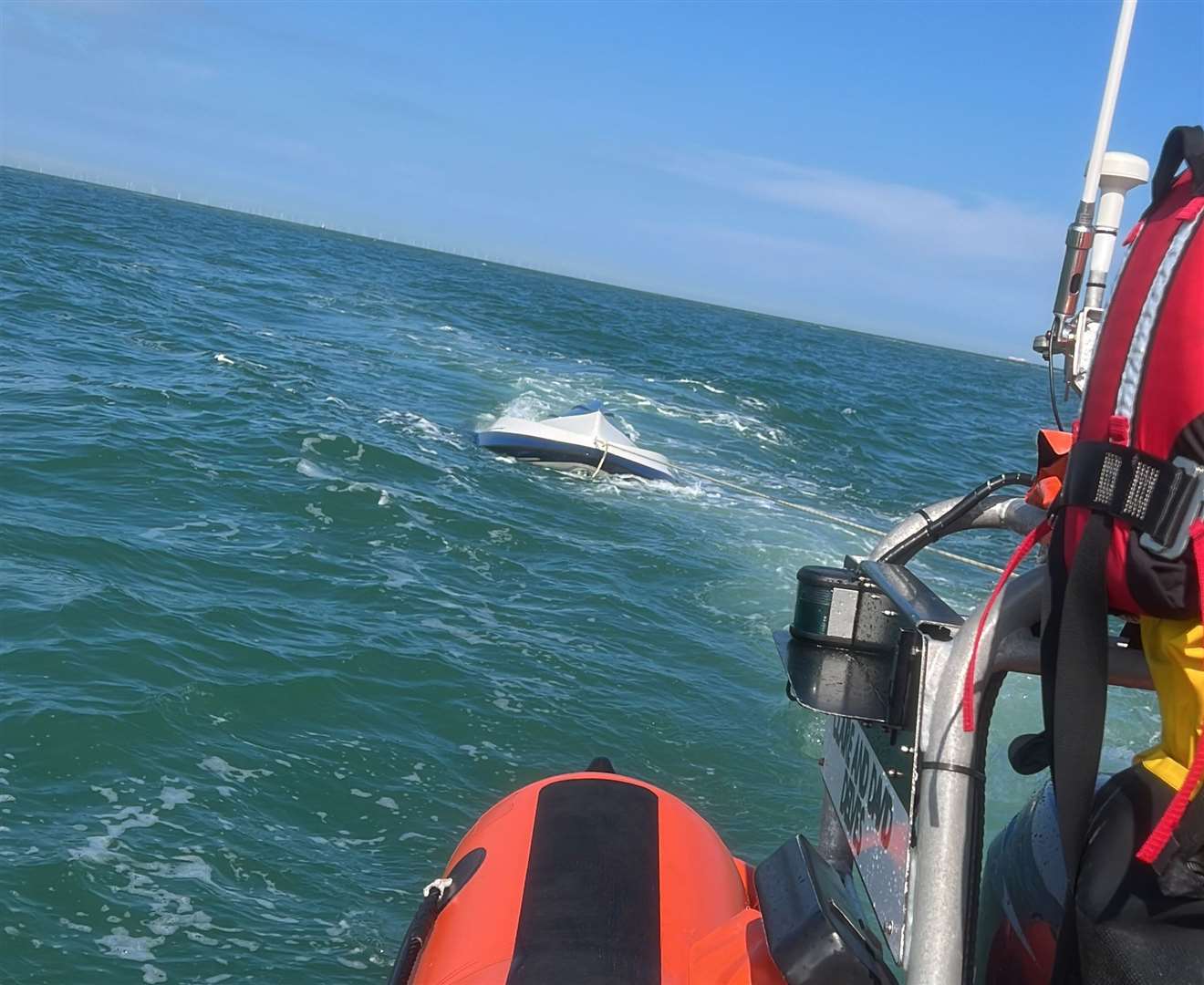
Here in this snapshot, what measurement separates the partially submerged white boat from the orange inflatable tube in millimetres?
10730

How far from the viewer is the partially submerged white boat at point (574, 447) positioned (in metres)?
13.7

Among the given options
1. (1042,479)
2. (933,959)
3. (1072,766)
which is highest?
(1042,479)

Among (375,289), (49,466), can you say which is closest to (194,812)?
(49,466)

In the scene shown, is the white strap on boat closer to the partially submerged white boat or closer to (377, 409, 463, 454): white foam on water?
the partially submerged white boat

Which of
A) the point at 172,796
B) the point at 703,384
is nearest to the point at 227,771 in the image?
the point at 172,796

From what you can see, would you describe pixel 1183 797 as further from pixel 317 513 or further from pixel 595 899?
pixel 317 513

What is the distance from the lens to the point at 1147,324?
1.57 m

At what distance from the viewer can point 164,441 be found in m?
11.3

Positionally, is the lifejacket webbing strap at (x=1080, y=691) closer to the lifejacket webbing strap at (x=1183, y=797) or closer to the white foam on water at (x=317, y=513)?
the lifejacket webbing strap at (x=1183, y=797)

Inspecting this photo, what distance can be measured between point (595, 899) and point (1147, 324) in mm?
1500

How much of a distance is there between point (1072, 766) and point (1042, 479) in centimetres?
59

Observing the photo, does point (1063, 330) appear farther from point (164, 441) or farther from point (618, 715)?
point (164, 441)

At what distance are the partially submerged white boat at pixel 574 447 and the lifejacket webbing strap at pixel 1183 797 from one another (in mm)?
12123

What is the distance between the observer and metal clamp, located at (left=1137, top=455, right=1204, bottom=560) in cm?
146
